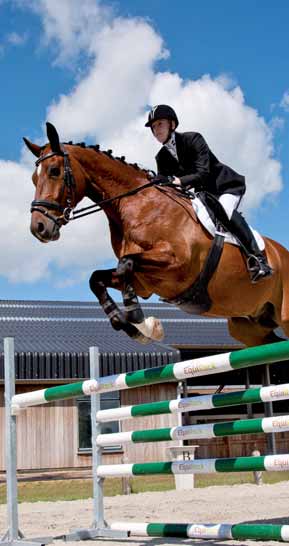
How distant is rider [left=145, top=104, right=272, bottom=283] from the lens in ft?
19.5

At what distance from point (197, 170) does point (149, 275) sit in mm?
989

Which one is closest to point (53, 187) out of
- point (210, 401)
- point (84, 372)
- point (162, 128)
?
point (162, 128)

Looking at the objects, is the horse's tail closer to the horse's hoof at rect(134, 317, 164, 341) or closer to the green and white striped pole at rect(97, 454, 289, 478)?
the horse's hoof at rect(134, 317, 164, 341)

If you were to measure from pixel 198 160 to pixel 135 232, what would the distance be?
80 cm

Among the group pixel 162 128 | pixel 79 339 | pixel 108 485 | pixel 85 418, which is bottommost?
pixel 108 485

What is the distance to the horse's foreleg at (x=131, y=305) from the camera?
17.4 ft

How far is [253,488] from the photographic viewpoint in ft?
39.7

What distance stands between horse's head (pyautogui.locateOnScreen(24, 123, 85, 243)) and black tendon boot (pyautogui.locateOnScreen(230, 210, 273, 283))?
4.03ft

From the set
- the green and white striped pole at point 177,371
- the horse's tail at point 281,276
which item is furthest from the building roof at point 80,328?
the horse's tail at point 281,276

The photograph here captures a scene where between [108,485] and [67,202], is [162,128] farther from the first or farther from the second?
[108,485]

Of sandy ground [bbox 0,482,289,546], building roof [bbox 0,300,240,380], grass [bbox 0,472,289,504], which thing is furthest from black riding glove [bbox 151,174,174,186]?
building roof [bbox 0,300,240,380]

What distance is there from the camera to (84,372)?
731 inches

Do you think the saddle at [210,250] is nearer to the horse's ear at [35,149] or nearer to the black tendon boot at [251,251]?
the black tendon boot at [251,251]

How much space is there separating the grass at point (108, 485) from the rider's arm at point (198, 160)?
825 cm
